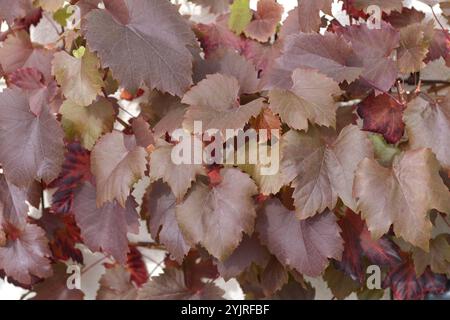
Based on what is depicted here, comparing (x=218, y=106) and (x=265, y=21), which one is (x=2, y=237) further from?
(x=265, y=21)

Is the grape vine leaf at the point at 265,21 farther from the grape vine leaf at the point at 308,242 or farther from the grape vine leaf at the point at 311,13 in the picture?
the grape vine leaf at the point at 308,242

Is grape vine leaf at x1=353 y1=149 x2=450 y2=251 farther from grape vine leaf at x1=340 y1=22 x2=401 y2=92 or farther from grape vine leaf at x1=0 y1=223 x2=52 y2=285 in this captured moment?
grape vine leaf at x1=0 y1=223 x2=52 y2=285

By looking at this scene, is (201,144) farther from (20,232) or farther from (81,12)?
(20,232)

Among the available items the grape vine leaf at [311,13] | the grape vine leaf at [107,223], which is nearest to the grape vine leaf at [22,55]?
the grape vine leaf at [107,223]

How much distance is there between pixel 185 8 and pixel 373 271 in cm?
71

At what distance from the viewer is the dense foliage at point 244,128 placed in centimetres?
99

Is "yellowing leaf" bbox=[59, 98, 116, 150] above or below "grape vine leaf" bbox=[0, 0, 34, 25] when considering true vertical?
below

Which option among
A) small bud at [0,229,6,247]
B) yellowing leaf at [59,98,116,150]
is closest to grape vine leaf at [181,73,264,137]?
yellowing leaf at [59,98,116,150]

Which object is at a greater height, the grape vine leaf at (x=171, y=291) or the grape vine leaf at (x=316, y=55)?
the grape vine leaf at (x=316, y=55)

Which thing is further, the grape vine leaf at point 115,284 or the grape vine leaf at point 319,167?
the grape vine leaf at point 115,284

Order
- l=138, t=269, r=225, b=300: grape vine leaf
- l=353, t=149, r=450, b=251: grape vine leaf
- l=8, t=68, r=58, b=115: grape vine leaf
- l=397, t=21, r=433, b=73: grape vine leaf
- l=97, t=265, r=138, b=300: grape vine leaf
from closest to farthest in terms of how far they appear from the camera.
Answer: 1. l=353, t=149, r=450, b=251: grape vine leaf
2. l=397, t=21, r=433, b=73: grape vine leaf
3. l=8, t=68, r=58, b=115: grape vine leaf
4. l=138, t=269, r=225, b=300: grape vine leaf
5. l=97, t=265, r=138, b=300: grape vine leaf

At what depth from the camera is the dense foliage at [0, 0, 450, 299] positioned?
99cm
